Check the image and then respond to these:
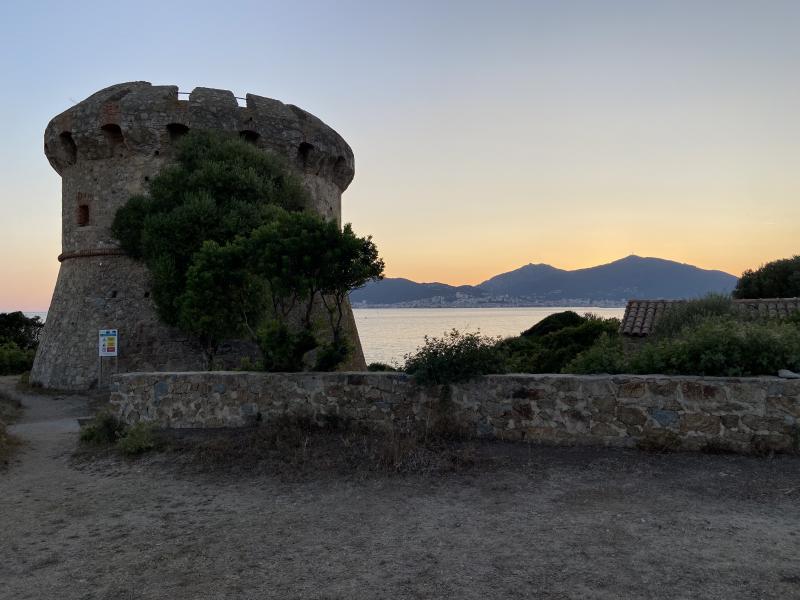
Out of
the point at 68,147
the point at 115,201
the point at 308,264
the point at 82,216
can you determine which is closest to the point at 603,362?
the point at 308,264

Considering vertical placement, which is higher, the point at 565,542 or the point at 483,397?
the point at 483,397

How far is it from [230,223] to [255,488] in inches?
417

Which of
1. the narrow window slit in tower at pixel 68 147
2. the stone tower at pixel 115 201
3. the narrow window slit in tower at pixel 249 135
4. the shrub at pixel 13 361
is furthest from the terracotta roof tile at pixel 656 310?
the shrub at pixel 13 361

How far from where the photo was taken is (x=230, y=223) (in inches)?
607

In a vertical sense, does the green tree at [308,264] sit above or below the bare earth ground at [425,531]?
above

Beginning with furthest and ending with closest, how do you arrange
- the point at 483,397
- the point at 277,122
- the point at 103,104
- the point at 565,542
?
the point at 277,122 < the point at 103,104 < the point at 483,397 < the point at 565,542

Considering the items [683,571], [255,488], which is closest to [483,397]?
[255,488]

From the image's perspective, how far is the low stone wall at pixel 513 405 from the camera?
6.58m

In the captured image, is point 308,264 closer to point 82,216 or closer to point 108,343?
point 108,343

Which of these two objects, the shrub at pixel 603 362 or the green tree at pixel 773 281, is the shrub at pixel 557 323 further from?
the shrub at pixel 603 362

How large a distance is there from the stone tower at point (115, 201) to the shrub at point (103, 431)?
827cm

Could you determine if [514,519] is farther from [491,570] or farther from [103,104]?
[103,104]

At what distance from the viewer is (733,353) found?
697 cm

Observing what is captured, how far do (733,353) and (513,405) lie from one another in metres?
2.89
